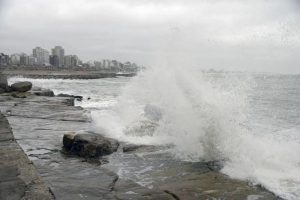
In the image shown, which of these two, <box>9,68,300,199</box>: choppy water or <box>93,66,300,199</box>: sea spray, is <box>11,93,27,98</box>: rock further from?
<box>93,66,300,199</box>: sea spray

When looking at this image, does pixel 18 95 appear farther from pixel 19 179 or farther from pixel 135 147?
pixel 19 179

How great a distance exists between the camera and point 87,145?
8055 mm

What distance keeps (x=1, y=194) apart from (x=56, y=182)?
1.18m

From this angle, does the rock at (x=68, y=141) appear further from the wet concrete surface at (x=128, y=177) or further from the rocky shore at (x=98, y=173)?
the wet concrete surface at (x=128, y=177)

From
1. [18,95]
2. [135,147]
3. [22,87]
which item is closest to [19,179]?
[135,147]

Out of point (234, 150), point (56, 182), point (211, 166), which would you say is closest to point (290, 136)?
point (234, 150)

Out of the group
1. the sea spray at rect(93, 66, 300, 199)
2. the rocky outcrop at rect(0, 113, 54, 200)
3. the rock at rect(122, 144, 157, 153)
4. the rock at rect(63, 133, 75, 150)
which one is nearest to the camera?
the rocky outcrop at rect(0, 113, 54, 200)

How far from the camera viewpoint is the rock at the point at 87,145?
8031mm

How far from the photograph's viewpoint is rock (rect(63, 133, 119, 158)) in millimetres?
8031

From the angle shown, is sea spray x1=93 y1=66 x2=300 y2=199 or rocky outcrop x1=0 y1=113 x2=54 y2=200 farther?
sea spray x1=93 y1=66 x2=300 y2=199

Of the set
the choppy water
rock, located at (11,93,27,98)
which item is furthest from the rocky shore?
rock, located at (11,93,27,98)

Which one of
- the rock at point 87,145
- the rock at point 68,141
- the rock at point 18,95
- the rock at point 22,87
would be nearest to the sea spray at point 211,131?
the rock at point 87,145

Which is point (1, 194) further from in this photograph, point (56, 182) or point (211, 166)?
point (211, 166)

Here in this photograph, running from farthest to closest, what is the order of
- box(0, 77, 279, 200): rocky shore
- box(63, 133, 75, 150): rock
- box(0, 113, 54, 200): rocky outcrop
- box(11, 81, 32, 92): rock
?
1. box(11, 81, 32, 92): rock
2. box(63, 133, 75, 150): rock
3. box(0, 77, 279, 200): rocky shore
4. box(0, 113, 54, 200): rocky outcrop
